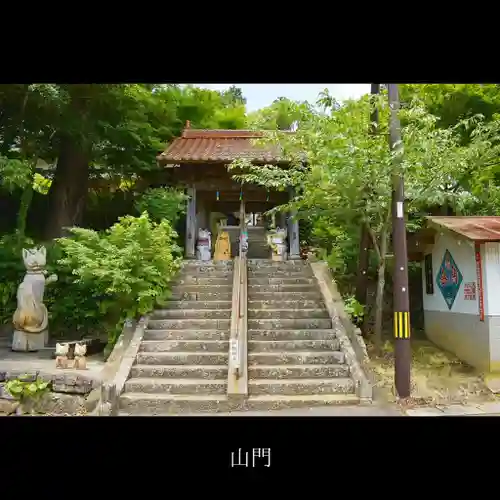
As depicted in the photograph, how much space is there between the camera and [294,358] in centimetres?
Answer: 403

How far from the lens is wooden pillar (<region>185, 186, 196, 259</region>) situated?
6.54 m

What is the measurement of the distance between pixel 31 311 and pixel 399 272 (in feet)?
11.4

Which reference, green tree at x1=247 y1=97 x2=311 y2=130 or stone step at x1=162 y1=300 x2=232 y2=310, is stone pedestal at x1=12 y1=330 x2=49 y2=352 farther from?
green tree at x1=247 y1=97 x2=311 y2=130

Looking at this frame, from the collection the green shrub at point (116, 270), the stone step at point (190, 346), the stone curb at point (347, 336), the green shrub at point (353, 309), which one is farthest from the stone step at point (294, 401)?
the green shrub at point (116, 270)

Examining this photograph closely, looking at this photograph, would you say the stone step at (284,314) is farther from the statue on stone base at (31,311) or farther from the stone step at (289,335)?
the statue on stone base at (31,311)

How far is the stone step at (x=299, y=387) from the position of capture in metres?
3.68

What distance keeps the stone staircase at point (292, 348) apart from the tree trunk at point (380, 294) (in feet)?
1.67

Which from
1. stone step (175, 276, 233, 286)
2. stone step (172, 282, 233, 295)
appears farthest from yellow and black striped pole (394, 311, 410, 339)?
stone step (175, 276, 233, 286)

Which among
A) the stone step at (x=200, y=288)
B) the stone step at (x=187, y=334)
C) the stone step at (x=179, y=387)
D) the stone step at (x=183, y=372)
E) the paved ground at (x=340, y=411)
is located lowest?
the paved ground at (x=340, y=411)

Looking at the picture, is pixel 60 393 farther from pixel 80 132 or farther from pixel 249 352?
pixel 80 132
